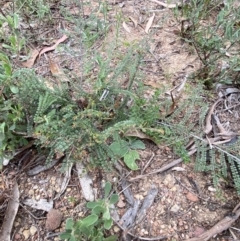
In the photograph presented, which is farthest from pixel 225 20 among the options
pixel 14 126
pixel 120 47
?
pixel 14 126

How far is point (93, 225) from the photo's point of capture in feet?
4.32

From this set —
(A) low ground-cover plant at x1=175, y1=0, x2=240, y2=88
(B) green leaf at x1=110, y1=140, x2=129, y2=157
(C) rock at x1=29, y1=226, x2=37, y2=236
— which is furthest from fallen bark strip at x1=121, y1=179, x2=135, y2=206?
(A) low ground-cover plant at x1=175, y1=0, x2=240, y2=88

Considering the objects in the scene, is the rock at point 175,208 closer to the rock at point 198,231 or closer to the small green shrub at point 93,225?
the rock at point 198,231

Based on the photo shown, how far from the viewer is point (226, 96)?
6.15 ft

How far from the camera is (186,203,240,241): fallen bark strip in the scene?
1401 millimetres

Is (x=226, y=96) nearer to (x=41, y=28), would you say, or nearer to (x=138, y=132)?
(x=138, y=132)

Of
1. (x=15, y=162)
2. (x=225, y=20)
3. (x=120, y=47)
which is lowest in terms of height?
(x=15, y=162)

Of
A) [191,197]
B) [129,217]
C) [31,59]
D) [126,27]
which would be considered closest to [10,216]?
[129,217]

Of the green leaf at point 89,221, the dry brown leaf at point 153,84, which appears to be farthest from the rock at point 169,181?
the dry brown leaf at point 153,84

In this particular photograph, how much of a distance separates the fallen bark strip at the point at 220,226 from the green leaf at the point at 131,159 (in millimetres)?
388

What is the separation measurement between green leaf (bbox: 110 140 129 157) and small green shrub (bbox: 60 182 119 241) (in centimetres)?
23

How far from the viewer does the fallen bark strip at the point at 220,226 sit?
1401mm

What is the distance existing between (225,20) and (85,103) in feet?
3.35

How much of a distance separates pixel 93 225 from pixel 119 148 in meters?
0.38
